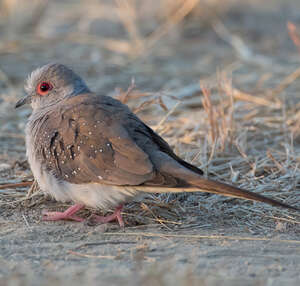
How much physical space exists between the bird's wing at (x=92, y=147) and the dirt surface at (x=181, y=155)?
0.40 meters

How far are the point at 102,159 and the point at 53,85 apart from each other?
1106 mm

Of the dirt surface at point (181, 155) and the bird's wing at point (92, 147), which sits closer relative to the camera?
the dirt surface at point (181, 155)

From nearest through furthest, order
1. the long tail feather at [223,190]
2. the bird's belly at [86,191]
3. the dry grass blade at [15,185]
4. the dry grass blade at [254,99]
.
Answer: the long tail feather at [223,190]
the bird's belly at [86,191]
the dry grass blade at [15,185]
the dry grass blade at [254,99]

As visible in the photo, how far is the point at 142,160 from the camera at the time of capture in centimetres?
355

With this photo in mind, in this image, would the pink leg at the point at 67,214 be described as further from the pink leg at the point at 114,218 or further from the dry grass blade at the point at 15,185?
the dry grass blade at the point at 15,185

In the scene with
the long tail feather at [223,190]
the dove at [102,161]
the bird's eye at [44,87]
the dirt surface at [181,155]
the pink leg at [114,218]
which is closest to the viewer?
the dirt surface at [181,155]

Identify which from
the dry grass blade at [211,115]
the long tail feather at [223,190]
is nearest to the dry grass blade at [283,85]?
the dry grass blade at [211,115]

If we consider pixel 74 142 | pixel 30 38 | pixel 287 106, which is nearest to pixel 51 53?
pixel 30 38

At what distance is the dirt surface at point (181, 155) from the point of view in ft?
10.2

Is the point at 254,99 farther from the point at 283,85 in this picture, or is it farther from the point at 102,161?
the point at 102,161

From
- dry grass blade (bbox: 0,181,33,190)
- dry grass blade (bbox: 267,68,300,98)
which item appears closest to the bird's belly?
dry grass blade (bbox: 0,181,33,190)

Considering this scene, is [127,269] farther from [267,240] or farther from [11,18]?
[11,18]

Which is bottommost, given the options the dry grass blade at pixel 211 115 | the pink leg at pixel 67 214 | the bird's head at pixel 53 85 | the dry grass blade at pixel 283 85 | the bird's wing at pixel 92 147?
the dry grass blade at pixel 283 85

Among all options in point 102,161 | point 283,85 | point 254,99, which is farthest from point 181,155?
point 283,85
